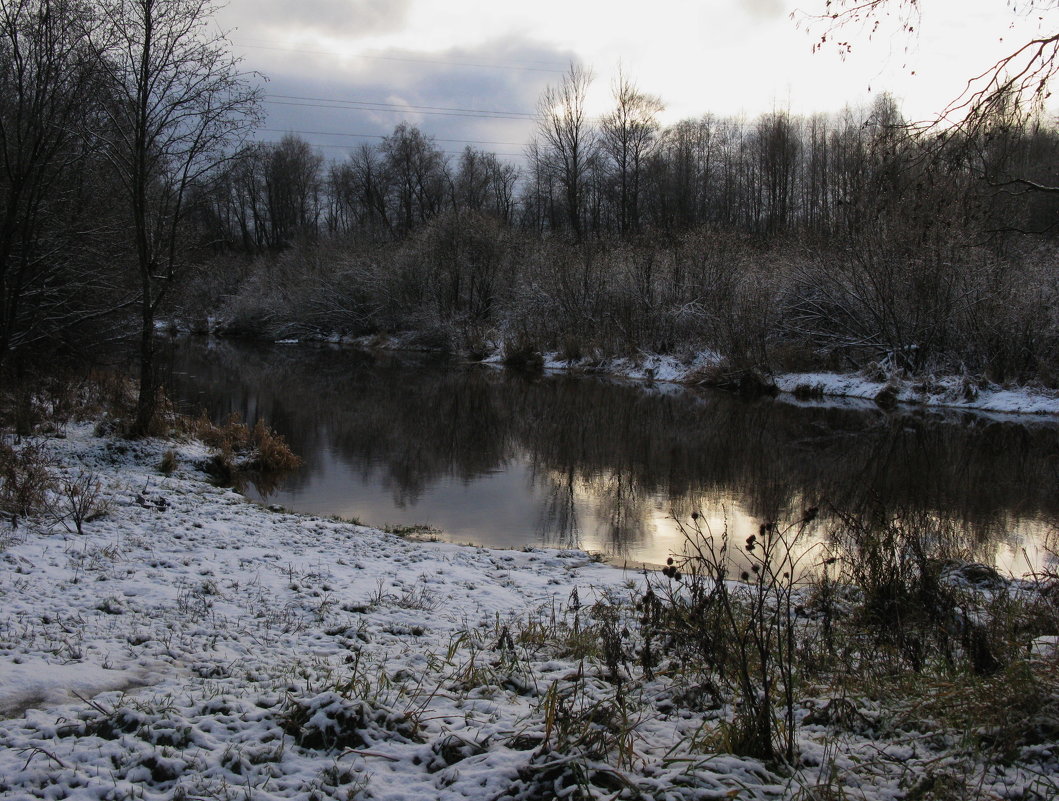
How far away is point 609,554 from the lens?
29.7ft

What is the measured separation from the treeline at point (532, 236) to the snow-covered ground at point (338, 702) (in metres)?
4.24

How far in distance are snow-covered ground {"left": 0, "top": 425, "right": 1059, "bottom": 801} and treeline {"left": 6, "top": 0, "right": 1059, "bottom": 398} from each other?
167 inches

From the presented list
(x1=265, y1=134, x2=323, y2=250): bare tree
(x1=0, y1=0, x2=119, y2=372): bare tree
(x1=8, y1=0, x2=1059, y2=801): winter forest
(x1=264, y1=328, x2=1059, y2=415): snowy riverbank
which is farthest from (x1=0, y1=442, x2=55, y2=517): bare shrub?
(x1=265, y1=134, x2=323, y2=250): bare tree

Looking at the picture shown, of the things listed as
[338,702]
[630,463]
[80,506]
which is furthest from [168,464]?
[338,702]

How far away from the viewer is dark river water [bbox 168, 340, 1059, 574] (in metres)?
10.3

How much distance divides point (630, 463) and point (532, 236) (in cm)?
3195

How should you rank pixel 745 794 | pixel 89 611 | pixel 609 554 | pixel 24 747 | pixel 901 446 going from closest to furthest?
pixel 745 794, pixel 24 747, pixel 89 611, pixel 609 554, pixel 901 446

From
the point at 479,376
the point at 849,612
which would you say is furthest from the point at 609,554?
the point at 479,376

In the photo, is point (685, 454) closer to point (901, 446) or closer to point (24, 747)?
point (901, 446)

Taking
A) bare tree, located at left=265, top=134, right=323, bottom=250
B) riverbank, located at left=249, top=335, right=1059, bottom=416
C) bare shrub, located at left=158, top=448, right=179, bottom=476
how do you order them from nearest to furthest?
bare shrub, located at left=158, top=448, right=179, bottom=476
riverbank, located at left=249, top=335, right=1059, bottom=416
bare tree, located at left=265, top=134, right=323, bottom=250

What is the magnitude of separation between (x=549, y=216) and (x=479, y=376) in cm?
3652

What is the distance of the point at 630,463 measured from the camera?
14.7m

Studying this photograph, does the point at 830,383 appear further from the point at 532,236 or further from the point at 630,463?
the point at 532,236

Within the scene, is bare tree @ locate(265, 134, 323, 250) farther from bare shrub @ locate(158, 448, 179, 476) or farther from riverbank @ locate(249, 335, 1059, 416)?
bare shrub @ locate(158, 448, 179, 476)
